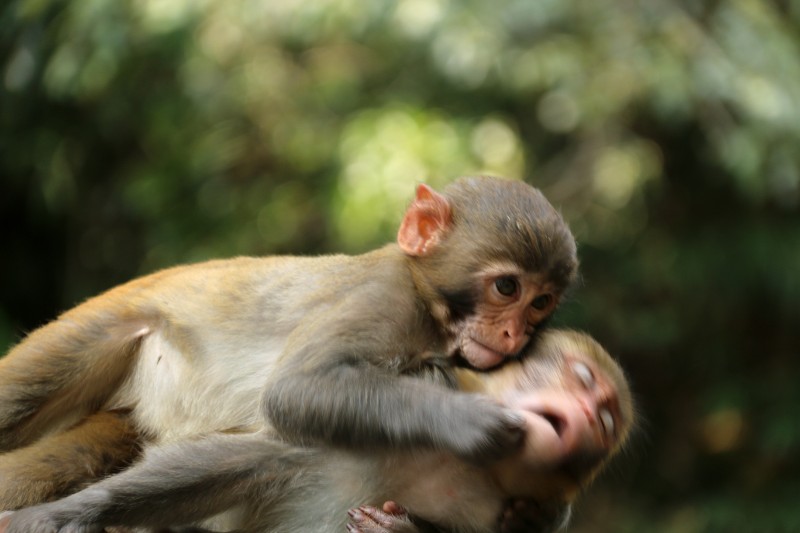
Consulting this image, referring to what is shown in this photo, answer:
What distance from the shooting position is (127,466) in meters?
3.86

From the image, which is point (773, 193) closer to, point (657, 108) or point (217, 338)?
point (657, 108)

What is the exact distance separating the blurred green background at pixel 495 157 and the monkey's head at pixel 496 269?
307cm

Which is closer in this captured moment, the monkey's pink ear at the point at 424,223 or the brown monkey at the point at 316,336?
the brown monkey at the point at 316,336

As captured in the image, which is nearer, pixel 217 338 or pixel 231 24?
pixel 217 338

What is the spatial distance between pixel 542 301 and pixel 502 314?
196mm

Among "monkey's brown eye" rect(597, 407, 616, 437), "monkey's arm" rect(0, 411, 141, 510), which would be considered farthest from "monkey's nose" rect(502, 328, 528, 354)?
"monkey's arm" rect(0, 411, 141, 510)

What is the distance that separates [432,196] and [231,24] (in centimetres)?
446

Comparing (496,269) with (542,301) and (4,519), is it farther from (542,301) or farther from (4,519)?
(4,519)

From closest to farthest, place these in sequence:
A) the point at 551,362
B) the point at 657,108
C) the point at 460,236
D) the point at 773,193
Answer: the point at 551,362 < the point at 460,236 < the point at 657,108 < the point at 773,193

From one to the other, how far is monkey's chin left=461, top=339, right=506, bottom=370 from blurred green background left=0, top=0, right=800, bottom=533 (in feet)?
11.3

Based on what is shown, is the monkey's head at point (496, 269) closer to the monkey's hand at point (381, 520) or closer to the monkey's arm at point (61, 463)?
the monkey's hand at point (381, 520)

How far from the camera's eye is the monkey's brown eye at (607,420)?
3.38 metres

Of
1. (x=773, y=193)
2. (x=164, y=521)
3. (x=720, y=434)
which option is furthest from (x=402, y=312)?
(x=720, y=434)

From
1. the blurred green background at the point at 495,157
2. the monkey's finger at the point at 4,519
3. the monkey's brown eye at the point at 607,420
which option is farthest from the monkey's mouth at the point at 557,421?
the blurred green background at the point at 495,157
